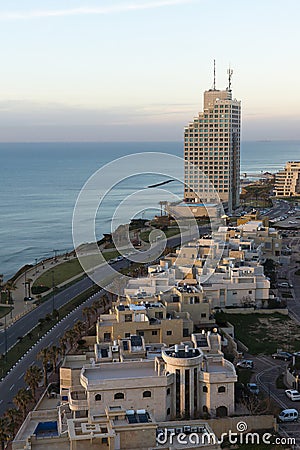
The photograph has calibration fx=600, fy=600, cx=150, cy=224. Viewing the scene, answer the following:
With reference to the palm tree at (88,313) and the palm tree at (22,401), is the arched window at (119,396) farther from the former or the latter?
the palm tree at (88,313)

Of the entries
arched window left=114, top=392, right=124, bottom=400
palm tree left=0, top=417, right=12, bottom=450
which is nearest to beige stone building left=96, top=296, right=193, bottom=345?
arched window left=114, top=392, right=124, bottom=400

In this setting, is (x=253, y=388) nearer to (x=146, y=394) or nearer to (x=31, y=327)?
(x=146, y=394)

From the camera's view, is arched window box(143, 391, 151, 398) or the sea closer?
arched window box(143, 391, 151, 398)

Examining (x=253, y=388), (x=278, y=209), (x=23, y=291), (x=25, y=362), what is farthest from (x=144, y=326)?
(x=278, y=209)

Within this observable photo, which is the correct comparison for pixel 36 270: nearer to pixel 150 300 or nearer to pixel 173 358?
pixel 150 300

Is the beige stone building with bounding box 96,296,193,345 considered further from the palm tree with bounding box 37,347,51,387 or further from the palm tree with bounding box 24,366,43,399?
the palm tree with bounding box 24,366,43,399

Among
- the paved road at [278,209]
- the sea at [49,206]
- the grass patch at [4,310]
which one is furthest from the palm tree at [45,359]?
the paved road at [278,209]
